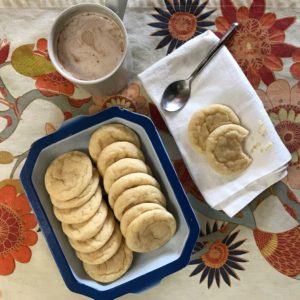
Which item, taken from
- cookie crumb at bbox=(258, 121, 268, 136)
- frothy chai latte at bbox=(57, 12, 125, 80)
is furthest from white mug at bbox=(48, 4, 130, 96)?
cookie crumb at bbox=(258, 121, 268, 136)

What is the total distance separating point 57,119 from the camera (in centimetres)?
81

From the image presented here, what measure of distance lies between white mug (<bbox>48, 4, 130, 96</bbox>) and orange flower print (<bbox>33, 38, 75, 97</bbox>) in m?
0.08

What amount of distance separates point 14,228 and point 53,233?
13 cm

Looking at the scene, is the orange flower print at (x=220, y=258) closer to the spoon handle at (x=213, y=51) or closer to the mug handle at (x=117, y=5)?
the spoon handle at (x=213, y=51)

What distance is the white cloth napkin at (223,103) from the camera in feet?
2.43

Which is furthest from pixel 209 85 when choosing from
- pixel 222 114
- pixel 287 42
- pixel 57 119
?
pixel 57 119

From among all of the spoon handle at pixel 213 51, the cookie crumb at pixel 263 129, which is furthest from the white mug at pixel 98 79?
the cookie crumb at pixel 263 129

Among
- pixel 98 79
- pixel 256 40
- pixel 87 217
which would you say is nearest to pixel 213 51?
pixel 256 40

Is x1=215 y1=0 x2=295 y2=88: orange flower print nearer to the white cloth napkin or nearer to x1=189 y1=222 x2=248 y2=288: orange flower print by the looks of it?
the white cloth napkin

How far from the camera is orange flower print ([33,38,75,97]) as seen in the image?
0.81 meters

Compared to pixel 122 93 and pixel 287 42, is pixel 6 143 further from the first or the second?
pixel 287 42

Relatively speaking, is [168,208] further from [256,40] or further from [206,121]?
[256,40]

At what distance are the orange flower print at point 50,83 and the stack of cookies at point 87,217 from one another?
127 mm

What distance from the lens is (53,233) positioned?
731 millimetres
